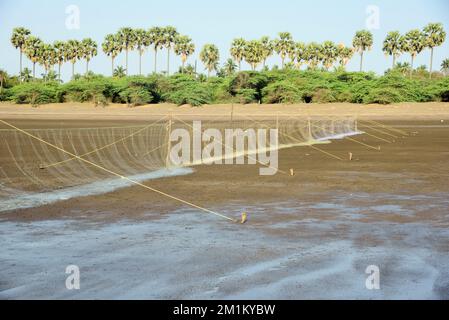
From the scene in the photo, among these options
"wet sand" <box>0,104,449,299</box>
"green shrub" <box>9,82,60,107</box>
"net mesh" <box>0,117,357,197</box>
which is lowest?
"net mesh" <box>0,117,357,197</box>

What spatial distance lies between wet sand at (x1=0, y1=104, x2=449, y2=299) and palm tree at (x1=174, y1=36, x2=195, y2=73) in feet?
297

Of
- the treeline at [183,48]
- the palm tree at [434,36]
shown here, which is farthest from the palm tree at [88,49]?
the palm tree at [434,36]

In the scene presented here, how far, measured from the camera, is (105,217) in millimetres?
10922

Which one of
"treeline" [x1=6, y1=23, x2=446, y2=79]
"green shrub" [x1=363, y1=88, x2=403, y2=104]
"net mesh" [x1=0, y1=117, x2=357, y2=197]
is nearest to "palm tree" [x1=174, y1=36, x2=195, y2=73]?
"treeline" [x1=6, y1=23, x2=446, y2=79]

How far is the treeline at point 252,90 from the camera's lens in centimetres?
6309

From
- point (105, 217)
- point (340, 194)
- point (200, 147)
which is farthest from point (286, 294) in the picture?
point (200, 147)

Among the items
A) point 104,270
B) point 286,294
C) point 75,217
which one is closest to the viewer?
point 286,294

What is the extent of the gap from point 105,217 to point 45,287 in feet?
14.2

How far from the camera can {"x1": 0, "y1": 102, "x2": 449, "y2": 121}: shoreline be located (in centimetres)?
5641

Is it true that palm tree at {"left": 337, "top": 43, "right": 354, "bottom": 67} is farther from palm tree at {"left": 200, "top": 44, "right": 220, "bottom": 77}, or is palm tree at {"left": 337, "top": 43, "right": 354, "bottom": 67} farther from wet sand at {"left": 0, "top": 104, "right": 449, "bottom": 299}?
wet sand at {"left": 0, "top": 104, "right": 449, "bottom": 299}

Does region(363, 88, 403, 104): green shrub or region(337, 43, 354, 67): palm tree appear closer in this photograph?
region(363, 88, 403, 104): green shrub
